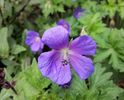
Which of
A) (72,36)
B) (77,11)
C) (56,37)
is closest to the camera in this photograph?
(56,37)

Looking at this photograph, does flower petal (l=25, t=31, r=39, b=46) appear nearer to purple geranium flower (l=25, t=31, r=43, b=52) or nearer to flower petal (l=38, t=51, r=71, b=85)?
purple geranium flower (l=25, t=31, r=43, b=52)

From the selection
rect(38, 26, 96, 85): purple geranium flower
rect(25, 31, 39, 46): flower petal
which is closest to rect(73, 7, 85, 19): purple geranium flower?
rect(25, 31, 39, 46): flower petal

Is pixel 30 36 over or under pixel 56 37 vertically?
under

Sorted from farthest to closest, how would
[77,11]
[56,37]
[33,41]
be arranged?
[77,11], [33,41], [56,37]

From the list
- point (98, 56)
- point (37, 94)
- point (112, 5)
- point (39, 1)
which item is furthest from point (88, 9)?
point (37, 94)

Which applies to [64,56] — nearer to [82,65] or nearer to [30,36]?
[82,65]

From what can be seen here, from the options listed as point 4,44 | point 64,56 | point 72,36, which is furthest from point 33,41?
point 64,56
